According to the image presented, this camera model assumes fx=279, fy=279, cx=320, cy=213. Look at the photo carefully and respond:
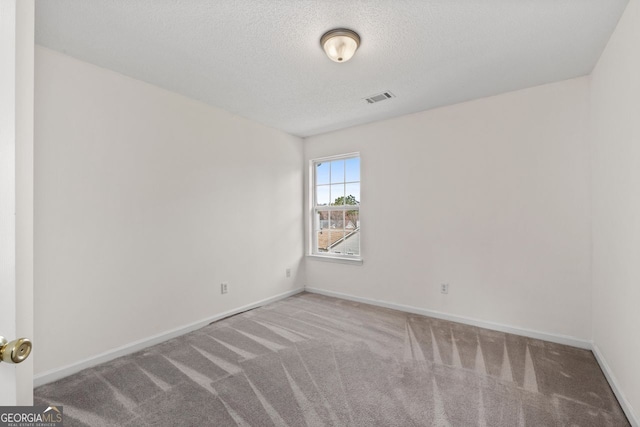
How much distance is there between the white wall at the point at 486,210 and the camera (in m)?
2.72

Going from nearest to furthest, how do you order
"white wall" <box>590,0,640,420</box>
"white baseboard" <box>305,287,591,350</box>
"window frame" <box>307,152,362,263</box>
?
"white wall" <box>590,0,640,420</box>, "white baseboard" <box>305,287,591,350</box>, "window frame" <box>307,152,362,263</box>

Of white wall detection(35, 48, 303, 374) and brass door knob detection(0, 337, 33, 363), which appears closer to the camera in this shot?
brass door knob detection(0, 337, 33, 363)

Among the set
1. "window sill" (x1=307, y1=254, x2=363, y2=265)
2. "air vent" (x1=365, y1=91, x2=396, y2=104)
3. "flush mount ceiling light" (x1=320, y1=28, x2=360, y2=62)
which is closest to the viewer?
"flush mount ceiling light" (x1=320, y1=28, x2=360, y2=62)

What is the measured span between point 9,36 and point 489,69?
10.1ft

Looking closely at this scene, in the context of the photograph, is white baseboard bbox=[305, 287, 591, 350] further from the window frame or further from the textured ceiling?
the textured ceiling

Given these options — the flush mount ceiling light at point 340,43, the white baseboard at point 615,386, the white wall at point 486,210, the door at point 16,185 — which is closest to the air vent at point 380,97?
the white wall at point 486,210

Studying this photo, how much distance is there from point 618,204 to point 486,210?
3.89 feet

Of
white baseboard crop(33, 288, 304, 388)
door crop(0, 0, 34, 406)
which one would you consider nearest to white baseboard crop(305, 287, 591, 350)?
white baseboard crop(33, 288, 304, 388)

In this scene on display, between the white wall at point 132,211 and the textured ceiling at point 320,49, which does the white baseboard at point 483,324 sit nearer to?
the white wall at point 132,211

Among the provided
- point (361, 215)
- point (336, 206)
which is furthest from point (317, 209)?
point (361, 215)

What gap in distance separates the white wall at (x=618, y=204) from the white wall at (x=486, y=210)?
0.64 ft

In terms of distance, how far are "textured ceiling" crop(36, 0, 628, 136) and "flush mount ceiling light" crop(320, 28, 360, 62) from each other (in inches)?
1.9

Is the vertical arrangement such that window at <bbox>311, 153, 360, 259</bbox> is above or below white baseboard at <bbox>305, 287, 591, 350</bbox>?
above

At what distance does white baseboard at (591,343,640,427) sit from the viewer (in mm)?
1710
